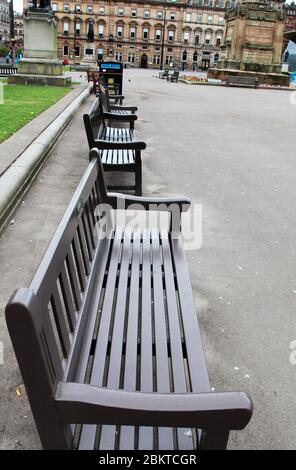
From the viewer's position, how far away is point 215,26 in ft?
353

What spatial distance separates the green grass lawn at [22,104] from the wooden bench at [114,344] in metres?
5.48

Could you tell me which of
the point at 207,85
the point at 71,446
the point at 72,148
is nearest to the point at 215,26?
the point at 207,85

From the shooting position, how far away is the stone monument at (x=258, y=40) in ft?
115

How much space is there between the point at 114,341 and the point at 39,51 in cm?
1915

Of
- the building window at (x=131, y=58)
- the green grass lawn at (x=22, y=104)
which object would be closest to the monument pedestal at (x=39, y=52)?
the green grass lawn at (x=22, y=104)

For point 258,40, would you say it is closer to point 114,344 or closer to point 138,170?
point 138,170

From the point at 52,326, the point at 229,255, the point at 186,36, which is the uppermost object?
the point at 186,36

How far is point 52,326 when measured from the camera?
1.95m

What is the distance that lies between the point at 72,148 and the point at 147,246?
18.8 ft

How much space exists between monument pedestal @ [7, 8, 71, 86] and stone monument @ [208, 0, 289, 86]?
20.3 m

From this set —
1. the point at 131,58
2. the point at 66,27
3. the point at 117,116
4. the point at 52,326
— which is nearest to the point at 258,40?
the point at 117,116

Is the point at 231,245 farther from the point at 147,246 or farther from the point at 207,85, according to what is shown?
the point at 207,85

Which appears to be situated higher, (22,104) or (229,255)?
(22,104)

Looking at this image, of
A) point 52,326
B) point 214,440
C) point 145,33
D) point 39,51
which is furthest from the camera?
point 145,33
